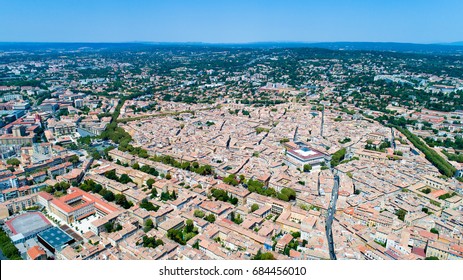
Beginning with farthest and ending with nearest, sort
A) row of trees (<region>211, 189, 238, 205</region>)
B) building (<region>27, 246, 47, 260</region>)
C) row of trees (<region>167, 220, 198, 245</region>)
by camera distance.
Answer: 1. row of trees (<region>211, 189, 238, 205</region>)
2. row of trees (<region>167, 220, 198, 245</region>)
3. building (<region>27, 246, 47, 260</region>)

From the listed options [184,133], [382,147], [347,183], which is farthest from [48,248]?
[382,147]

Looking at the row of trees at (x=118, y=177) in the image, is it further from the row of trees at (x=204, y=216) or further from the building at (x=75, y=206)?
the row of trees at (x=204, y=216)

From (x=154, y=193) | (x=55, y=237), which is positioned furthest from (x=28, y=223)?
(x=154, y=193)

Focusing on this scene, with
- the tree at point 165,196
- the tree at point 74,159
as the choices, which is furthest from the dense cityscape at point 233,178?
the tree at point 165,196

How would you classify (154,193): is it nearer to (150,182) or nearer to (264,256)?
(150,182)

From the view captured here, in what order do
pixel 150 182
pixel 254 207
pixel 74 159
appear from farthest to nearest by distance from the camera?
1. pixel 74 159
2. pixel 150 182
3. pixel 254 207

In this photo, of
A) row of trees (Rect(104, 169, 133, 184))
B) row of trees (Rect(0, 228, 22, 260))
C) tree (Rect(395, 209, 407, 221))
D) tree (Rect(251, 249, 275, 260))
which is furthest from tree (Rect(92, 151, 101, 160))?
tree (Rect(395, 209, 407, 221))

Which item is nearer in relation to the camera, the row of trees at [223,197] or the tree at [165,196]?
the row of trees at [223,197]

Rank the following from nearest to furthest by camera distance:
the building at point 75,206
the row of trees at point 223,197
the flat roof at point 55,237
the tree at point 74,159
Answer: the flat roof at point 55,237 < the building at point 75,206 < the row of trees at point 223,197 < the tree at point 74,159

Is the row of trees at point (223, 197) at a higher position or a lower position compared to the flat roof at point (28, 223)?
higher

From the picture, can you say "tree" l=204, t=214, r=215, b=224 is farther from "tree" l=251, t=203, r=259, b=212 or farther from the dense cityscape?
"tree" l=251, t=203, r=259, b=212
